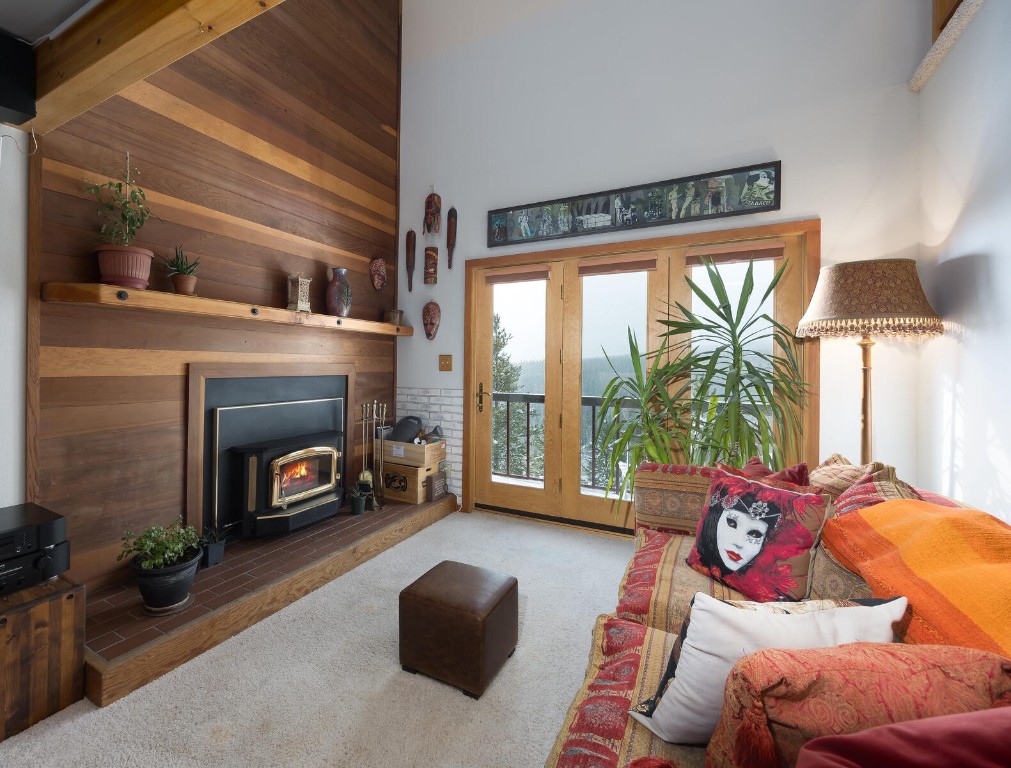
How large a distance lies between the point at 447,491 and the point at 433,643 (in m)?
2.27

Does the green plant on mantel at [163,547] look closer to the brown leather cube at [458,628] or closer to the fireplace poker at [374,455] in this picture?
the brown leather cube at [458,628]

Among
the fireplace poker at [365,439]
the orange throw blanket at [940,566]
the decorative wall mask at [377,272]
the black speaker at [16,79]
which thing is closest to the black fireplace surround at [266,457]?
the fireplace poker at [365,439]

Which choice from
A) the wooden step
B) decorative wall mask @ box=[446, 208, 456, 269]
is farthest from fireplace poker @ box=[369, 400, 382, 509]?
decorative wall mask @ box=[446, 208, 456, 269]

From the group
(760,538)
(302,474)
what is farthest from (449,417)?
(760,538)

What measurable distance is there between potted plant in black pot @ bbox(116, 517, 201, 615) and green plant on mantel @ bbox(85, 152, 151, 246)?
4.67 ft

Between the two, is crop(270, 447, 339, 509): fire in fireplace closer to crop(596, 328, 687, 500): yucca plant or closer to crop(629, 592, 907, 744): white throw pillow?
crop(596, 328, 687, 500): yucca plant

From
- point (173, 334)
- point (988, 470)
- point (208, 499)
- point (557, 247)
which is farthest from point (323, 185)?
point (988, 470)

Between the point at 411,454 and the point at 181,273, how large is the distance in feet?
6.73

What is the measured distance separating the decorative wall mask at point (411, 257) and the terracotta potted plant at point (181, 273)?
1.90 meters

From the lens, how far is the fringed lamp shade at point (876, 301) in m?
2.12

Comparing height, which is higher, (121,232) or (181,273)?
(121,232)

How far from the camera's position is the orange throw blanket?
920 millimetres

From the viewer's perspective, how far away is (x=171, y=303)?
233 centimetres

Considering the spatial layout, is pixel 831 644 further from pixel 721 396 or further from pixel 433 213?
pixel 433 213
